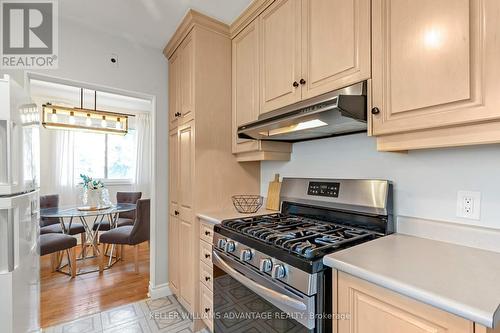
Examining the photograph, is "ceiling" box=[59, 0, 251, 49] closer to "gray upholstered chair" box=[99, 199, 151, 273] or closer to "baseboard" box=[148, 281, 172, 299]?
"gray upholstered chair" box=[99, 199, 151, 273]

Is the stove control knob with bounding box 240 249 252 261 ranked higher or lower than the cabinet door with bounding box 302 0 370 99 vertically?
lower

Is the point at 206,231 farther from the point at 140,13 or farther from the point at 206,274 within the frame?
the point at 140,13

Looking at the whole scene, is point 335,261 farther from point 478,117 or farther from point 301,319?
point 478,117

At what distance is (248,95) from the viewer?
189cm

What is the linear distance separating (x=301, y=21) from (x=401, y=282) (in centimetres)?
140

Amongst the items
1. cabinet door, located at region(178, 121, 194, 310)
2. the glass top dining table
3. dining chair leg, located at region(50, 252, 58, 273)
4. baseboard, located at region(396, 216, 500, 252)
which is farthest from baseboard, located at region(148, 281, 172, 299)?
baseboard, located at region(396, 216, 500, 252)

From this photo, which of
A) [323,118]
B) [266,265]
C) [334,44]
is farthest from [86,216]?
[334,44]

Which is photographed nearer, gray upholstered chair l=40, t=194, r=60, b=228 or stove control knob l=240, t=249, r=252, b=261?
stove control knob l=240, t=249, r=252, b=261

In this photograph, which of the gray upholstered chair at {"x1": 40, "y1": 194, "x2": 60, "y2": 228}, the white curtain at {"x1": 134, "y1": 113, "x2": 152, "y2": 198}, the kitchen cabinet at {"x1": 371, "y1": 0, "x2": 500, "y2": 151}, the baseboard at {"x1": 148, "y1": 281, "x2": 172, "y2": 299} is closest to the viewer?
the kitchen cabinet at {"x1": 371, "y1": 0, "x2": 500, "y2": 151}

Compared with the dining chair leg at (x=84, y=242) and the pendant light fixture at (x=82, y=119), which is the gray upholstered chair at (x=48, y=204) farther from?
the pendant light fixture at (x=82, y=119)

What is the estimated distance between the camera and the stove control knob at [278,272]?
3.33 feet

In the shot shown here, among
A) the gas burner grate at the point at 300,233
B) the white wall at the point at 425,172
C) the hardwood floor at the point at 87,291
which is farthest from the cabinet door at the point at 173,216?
the white wall at the point at 425,172

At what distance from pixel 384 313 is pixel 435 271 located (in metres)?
0.21

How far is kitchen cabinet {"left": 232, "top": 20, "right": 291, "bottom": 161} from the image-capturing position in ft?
5.96
